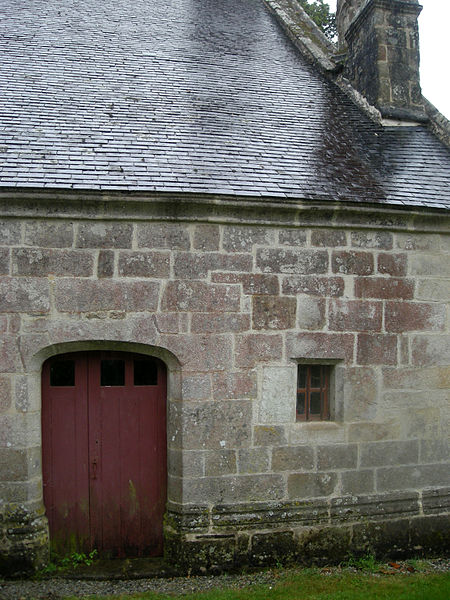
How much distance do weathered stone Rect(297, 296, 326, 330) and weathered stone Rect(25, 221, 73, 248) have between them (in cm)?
225

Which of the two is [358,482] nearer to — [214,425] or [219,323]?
[214,425]

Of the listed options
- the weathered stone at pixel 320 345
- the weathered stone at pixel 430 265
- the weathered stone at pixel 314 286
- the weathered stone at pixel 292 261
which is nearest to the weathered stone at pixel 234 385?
the weathered stone at pixel 320 345

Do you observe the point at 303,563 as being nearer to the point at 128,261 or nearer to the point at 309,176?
the point at 128,261

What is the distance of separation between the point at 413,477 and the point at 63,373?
12.0ft

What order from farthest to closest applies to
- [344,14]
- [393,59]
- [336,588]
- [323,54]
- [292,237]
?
[344,14] → [323,54] → [393,59] → [292,237] → [336,588]

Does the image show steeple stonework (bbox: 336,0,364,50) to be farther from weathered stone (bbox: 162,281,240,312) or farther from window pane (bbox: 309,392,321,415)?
window pane (bbox: 309,392,321,415)

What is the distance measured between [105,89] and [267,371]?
386 centimetres

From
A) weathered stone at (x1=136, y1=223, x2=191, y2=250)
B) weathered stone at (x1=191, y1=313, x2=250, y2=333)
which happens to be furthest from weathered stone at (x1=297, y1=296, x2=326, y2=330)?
weathered stone at (x1=136, y1=223, x2=191, y2=250)

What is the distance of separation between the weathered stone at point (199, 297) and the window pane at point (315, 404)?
4.03ft

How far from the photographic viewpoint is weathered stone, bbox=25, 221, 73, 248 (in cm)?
467

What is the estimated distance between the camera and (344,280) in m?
5.17

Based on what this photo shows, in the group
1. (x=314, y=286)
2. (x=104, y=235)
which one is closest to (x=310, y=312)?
(x=314, y=286)

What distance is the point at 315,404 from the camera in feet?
17.3

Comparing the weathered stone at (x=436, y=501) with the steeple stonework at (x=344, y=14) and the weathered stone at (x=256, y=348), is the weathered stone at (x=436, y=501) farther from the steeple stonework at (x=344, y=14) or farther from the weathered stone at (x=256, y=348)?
the steeple stonework at (x=344, y=14)
